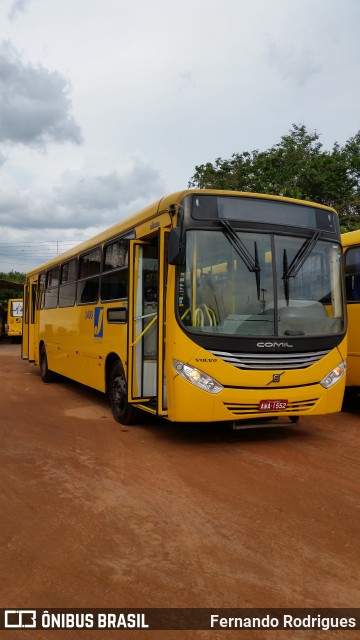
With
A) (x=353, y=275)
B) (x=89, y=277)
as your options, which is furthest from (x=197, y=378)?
(x=89, y=277)

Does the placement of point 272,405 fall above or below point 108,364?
below

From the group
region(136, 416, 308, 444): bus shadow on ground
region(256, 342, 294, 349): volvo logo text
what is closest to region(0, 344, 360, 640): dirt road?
region(136, 416, 308, 444): bus shadow on ground

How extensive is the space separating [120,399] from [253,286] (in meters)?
2.92

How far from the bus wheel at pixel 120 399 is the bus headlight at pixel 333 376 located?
2.73m

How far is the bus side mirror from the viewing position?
6.16 metres

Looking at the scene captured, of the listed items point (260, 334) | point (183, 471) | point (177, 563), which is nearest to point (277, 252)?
point (260, 334)

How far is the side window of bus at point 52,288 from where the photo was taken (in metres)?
12.9

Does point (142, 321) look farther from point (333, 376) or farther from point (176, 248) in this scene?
point (333, 376)

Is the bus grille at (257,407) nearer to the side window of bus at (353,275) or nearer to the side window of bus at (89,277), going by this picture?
the side window of bus at (353,275)

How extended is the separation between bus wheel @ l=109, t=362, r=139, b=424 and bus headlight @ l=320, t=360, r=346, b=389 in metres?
2.73

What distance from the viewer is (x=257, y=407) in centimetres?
646

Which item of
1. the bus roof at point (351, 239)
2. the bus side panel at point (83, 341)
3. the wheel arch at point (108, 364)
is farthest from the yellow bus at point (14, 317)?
the bus roof at point (351, 239)

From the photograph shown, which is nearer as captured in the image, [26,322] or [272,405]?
[272,405]

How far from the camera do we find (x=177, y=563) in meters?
3.63
